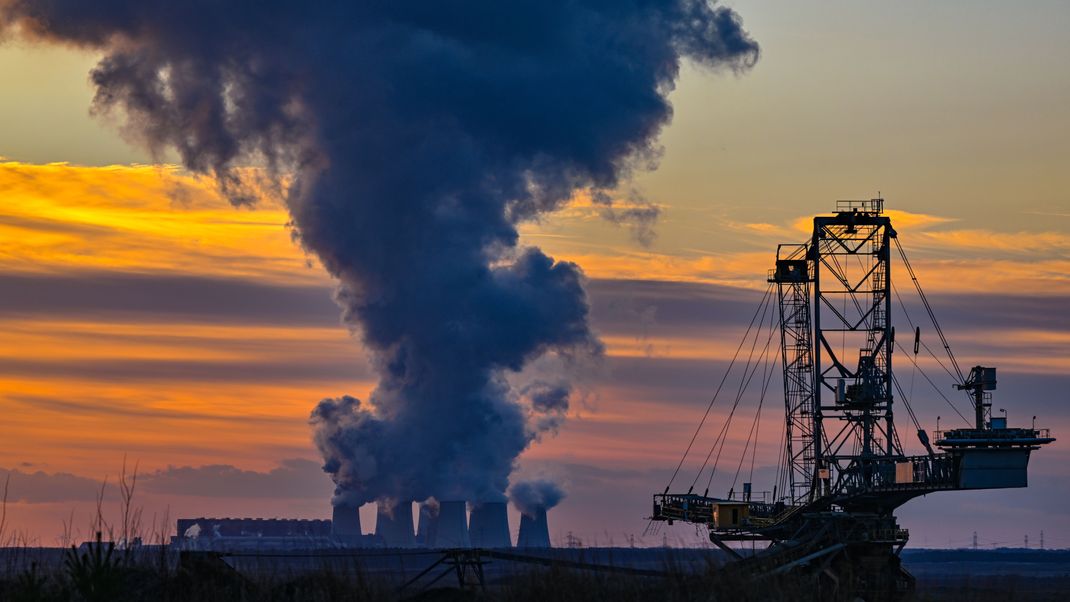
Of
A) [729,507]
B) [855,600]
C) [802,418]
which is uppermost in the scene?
[802,418]

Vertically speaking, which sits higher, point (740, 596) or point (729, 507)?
point (729, 507)

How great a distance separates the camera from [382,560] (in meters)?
190

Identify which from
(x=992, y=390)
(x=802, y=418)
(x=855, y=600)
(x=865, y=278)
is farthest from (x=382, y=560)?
(x=855, y=600)

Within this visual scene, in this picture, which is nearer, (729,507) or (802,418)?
(729,507)

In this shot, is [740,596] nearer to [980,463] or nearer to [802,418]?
[980,463]

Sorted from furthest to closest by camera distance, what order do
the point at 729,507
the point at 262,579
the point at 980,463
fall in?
the point at 729,507, the point at 980,463, the point at 262,579

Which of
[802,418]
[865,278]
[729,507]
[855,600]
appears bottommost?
[855,600]

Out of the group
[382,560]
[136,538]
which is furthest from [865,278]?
[382,560]

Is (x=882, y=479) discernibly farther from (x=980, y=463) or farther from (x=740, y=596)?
(x=740, y=596)

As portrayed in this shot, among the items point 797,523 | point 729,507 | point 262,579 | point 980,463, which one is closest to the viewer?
point 262,579

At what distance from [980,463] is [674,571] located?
149ft

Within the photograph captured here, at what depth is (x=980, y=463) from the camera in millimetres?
86812

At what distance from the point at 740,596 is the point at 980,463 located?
45624 mm

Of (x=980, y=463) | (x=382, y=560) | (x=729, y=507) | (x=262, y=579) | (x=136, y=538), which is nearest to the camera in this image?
(x=136, y=538)
